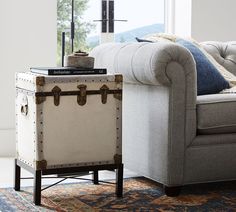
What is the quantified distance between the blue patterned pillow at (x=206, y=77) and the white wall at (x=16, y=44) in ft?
4.41

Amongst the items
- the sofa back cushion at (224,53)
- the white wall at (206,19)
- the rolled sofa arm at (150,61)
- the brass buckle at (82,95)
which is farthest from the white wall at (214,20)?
the brass buckle at (82,95)

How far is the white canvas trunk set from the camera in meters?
3.21

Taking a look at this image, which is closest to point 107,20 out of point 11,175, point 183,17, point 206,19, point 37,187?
point 183,17

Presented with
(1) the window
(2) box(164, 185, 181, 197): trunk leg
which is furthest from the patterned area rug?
(1) the window

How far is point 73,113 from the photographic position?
3266 mm

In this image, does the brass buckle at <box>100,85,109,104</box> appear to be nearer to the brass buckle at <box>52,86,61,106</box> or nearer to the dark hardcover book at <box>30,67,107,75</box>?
the dark hardcover book at <box>30,67,107,75</box>

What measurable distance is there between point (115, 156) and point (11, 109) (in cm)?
161

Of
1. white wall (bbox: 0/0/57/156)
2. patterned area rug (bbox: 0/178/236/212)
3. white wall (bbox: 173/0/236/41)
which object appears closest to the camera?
patterned area rug (bbox: 0/178/236/212)

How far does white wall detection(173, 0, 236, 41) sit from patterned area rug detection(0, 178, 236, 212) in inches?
85.8

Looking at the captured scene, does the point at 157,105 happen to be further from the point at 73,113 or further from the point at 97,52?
the point at 97,52

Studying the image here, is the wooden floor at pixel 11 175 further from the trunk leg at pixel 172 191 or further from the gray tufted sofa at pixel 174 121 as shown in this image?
the trunk leg at pixel 172 191

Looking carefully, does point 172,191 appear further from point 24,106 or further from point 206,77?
point 24,106

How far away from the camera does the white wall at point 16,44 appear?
185 inches

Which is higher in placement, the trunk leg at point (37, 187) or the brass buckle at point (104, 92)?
the brass buckle at point (104, 92)
